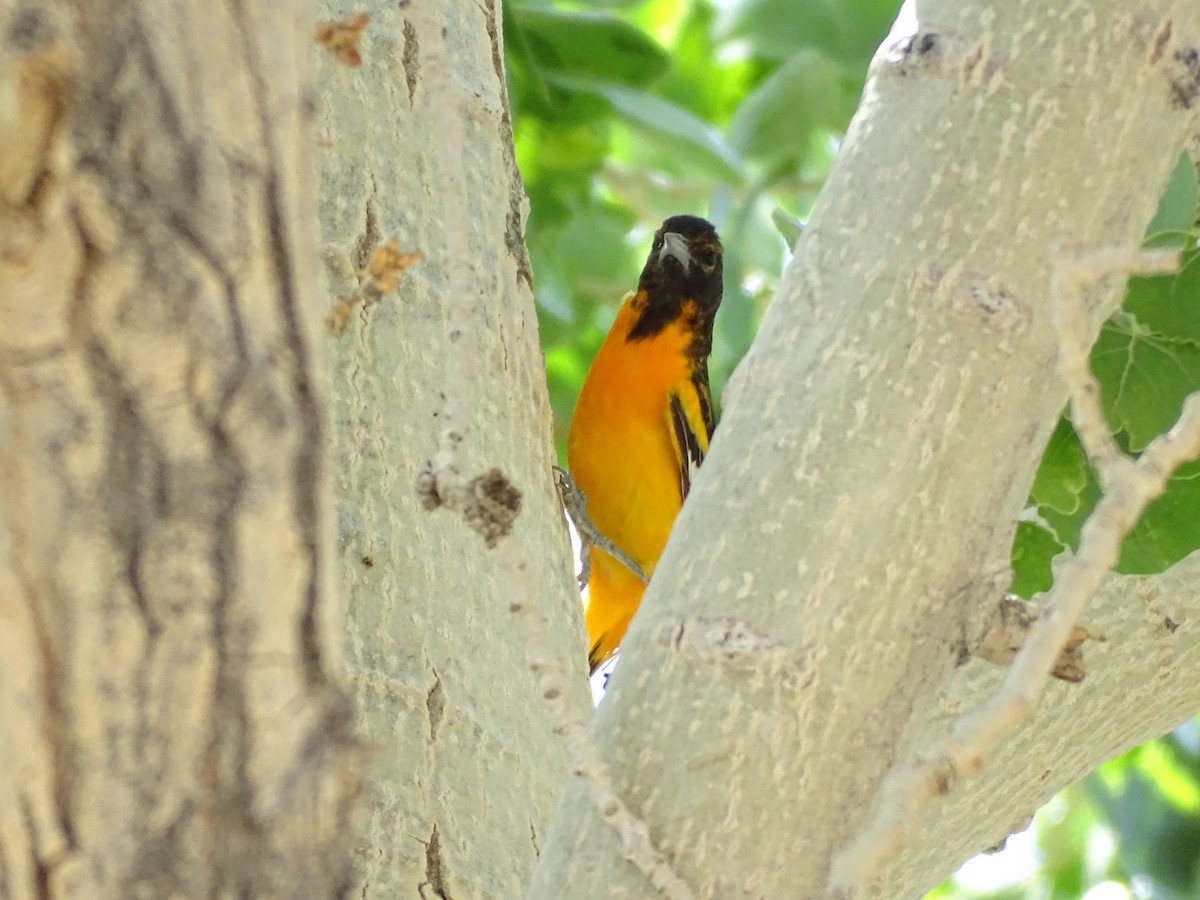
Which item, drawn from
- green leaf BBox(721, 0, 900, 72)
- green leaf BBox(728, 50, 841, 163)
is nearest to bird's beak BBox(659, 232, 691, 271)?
green leaf BBox(728, 50, 841, 163)

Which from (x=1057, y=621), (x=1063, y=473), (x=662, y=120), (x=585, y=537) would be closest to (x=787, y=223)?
(x=1063, y=473)

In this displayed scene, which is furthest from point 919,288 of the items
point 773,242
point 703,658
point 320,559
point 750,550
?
point 773,242

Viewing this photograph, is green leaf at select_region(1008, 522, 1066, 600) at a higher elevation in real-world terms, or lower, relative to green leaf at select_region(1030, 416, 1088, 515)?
lower

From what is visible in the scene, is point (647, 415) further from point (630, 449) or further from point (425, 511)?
point (425, 511)

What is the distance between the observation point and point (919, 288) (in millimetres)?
1580

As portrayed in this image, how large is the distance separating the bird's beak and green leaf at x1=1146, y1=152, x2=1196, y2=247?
2.75 m

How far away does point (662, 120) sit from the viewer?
4566mm

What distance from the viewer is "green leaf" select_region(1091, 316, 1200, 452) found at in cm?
243

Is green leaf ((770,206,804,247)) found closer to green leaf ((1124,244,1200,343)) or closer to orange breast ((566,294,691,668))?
green leaf ((1124,244,1200,343))

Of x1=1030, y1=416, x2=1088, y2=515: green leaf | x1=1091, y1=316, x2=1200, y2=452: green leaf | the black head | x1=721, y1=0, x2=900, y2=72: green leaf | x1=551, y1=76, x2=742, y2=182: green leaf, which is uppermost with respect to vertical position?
x1=721, y1=0, x2=900, y2=72: green leaf

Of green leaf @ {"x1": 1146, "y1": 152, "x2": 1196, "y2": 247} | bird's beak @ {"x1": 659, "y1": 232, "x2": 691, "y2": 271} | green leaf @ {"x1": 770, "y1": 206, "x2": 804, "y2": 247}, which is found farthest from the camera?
bird's beak @ {"x1": 659, "y1": 232, "x2": 691, "y2": 271}

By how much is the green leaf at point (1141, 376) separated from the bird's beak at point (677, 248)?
2639 mm

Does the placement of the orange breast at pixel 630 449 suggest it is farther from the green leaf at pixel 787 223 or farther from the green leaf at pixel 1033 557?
the green leaf at pixel 1033 557

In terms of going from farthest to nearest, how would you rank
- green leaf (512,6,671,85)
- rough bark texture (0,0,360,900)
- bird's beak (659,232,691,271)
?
bird's beak (659,232,691,271) → green leaf (512,6,671,85) → rough bark texture (0,0,360,900)
